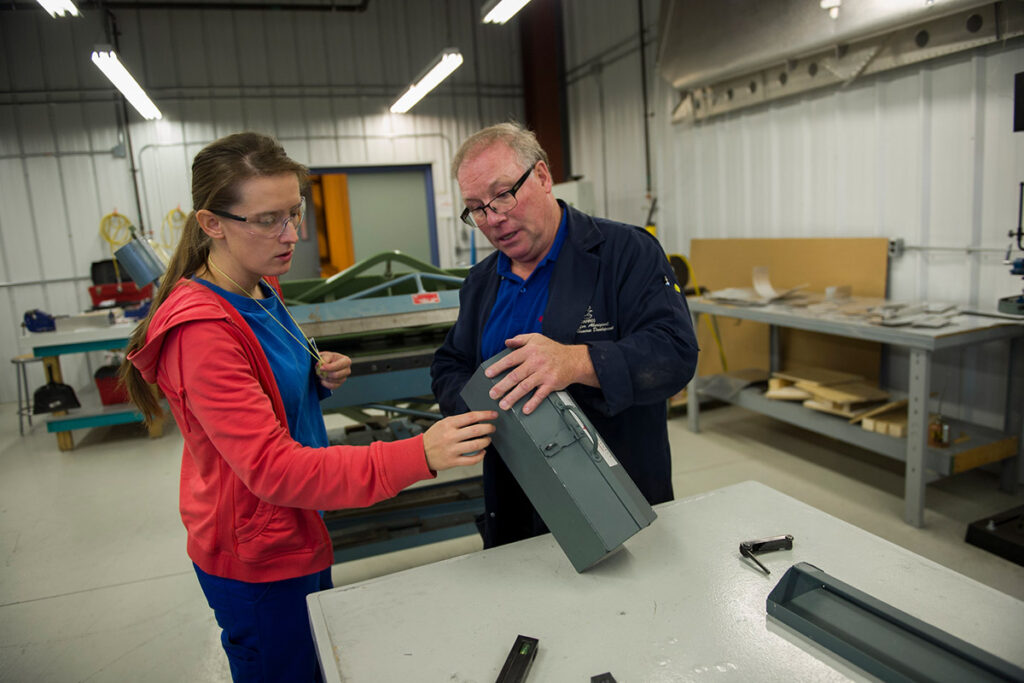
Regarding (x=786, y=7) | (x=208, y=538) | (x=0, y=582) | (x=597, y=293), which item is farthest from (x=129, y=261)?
(x=786, y=7)

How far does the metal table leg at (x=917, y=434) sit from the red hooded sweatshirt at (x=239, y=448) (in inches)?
92.1

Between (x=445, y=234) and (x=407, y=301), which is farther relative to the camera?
(x=445, y=234)

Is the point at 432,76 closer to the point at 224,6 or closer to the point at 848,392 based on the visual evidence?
the point at 224,6

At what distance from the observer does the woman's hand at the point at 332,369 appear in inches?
53.4

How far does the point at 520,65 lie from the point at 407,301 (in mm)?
5974

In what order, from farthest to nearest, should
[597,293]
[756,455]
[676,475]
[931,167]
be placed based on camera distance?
[756,455]
[676,475]
[931,167]
[597,293]

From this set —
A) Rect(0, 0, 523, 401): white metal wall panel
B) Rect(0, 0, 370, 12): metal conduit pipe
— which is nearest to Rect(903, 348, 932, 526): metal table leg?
Rect(0, 0, 523, 401): white metal wall panel

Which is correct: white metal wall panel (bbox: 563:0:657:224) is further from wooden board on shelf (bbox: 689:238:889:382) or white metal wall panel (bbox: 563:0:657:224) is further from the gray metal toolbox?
the gray metal toolbox

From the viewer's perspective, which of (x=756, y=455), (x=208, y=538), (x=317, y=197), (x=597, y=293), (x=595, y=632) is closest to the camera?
(x=595, y=632)

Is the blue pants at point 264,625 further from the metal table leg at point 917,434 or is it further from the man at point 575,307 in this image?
the metal table leg at point 917,434

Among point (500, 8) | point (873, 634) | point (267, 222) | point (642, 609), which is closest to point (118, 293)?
point (500, 8)

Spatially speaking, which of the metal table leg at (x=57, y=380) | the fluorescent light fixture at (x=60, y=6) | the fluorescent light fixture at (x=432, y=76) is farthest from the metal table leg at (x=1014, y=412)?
the metal table leg at (x=57, y=380)

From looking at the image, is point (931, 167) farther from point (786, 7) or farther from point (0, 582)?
point (0, 582)

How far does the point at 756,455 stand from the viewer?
354cm
